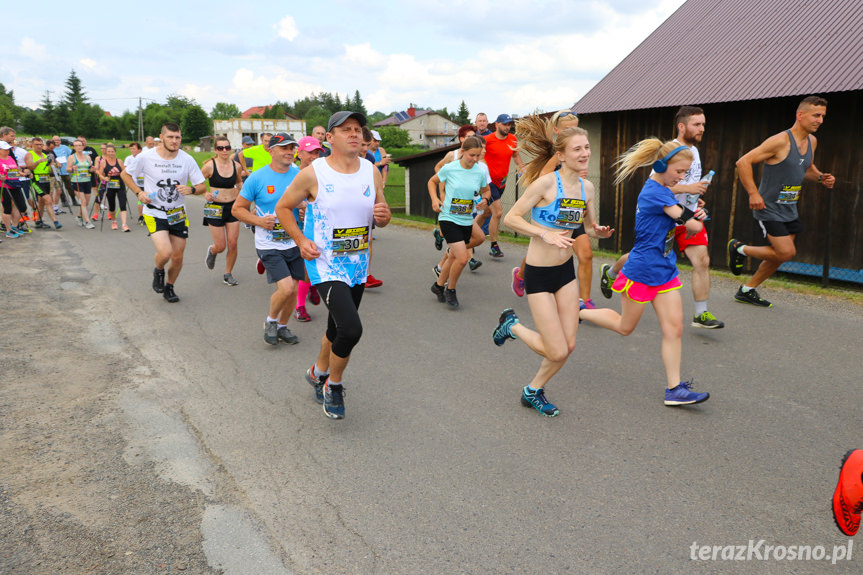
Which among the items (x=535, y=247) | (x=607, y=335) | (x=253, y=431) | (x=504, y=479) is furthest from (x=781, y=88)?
(x=253, y=431)

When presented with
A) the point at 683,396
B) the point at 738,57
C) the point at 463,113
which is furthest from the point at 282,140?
the point at 463,113

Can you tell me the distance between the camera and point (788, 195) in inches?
267

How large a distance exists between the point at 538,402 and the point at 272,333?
289 centimetres

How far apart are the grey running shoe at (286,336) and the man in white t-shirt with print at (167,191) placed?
2312 millimetres

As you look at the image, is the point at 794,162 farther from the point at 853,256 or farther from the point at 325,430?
the point at 325,430

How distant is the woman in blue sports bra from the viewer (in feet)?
14.1

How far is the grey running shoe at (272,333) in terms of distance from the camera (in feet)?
20.0

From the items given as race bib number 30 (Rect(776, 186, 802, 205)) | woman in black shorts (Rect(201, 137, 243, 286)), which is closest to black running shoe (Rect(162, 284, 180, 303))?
woman in black shorts (Rect(201, 137, 243, 286))

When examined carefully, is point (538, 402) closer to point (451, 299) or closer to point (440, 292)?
point (451, 299)

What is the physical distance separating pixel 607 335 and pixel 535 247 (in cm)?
233

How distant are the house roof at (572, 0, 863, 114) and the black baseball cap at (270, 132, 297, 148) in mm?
7273

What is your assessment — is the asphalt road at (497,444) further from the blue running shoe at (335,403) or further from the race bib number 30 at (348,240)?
the race bib number 30 at (348,240)

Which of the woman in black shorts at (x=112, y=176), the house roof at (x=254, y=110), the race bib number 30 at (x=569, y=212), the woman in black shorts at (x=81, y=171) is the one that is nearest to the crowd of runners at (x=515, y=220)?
the race bib number 30 at (x=569, y=212)

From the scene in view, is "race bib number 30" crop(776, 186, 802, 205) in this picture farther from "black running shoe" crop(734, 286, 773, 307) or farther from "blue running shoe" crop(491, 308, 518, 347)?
"blue running shoe" crop(491, 308, 518, 347)
